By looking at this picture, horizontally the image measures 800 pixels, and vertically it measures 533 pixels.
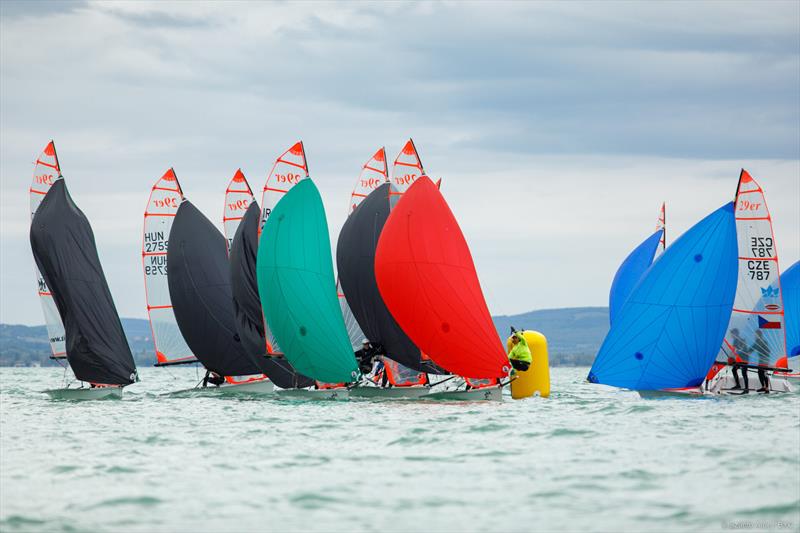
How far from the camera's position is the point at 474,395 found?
25344 millimetres

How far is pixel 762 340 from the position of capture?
28.2 m

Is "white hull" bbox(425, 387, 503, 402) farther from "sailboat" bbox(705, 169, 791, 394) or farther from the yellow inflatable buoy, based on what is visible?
"sailboat" bbox(705, 169, 791, 394)

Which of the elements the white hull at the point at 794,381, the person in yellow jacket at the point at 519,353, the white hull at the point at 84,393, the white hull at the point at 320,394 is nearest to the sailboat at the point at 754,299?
the white hull at the point at 794,381

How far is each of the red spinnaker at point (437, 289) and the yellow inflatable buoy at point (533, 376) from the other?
2001 mm

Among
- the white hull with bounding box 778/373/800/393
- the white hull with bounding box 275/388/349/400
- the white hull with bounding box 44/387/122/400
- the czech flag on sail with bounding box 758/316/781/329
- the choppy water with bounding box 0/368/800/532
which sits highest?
the czech flag on sail with bounding box 758/316/781/329

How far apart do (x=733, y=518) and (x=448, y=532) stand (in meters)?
2.96

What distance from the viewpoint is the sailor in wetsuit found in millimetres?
27828

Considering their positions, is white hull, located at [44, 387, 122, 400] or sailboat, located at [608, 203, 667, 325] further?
sailboat, located at [608, 203, 667, 325]

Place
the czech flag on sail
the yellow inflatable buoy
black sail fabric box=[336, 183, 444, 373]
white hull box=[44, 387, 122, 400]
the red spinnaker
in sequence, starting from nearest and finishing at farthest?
the red spinnaker → the yellow inflatable buoy → black sail fabric box=[336, 183, 444, 373] → the czech flag on sail → white hull box=[44, 387, 122, 400]

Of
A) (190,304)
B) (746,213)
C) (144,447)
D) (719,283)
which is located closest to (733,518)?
(144,447)

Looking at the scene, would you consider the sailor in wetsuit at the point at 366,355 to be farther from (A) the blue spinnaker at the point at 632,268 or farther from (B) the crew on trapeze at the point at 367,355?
(A) the blue spinnaker at the point at 632,268

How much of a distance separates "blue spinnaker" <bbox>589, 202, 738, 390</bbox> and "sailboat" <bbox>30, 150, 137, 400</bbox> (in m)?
13.3

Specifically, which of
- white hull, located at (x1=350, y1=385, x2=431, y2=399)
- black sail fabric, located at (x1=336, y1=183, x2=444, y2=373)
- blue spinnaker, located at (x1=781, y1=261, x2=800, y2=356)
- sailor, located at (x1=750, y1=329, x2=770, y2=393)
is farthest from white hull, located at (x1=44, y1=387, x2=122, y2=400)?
blue spinnaker, located at (x1=781, y1=261, x2=800, y2=356)

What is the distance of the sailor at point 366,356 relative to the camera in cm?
2784
